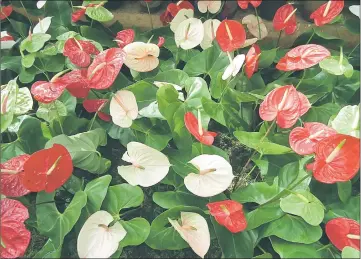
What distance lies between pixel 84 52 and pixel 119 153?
0.87ft

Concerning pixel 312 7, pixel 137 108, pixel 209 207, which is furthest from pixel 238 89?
pixel 312 7

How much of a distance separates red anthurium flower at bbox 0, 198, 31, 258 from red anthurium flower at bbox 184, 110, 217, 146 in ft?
1.14

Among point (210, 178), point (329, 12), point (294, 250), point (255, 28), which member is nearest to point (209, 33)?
point (255, 28)

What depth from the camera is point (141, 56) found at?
3.90 feet

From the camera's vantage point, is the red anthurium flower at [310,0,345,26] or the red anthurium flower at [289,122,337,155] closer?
the red anthurium flower at [289,122,337,155]

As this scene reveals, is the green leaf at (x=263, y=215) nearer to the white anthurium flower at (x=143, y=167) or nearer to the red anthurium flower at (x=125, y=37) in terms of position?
the white anthurium flower at (x=143, y=167)

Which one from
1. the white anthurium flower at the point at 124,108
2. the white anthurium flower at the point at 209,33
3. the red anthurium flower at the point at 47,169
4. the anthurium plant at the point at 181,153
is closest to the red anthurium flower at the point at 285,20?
the anthurium plant at the point at 181,153

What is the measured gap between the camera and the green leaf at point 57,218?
3.02 feet

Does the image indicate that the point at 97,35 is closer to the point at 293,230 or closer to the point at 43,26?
the point at 43,26

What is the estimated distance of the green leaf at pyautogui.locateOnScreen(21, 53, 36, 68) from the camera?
130 centimetres

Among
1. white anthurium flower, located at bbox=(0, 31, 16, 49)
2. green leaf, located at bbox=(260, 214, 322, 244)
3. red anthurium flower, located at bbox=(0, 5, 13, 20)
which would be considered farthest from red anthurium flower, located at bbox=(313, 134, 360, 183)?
red anthurium flower, located at bbox=(0, 5, 13, 20)

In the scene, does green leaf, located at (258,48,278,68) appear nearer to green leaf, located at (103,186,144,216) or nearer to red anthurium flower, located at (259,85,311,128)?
red anthurium flower, located at (259,85,311,128)

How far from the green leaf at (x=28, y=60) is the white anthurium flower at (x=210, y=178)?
0.62 m

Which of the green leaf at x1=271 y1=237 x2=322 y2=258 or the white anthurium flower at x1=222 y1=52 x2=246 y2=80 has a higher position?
the white anthurium flower at x1=222 y1=52 x2=246 y2=80
